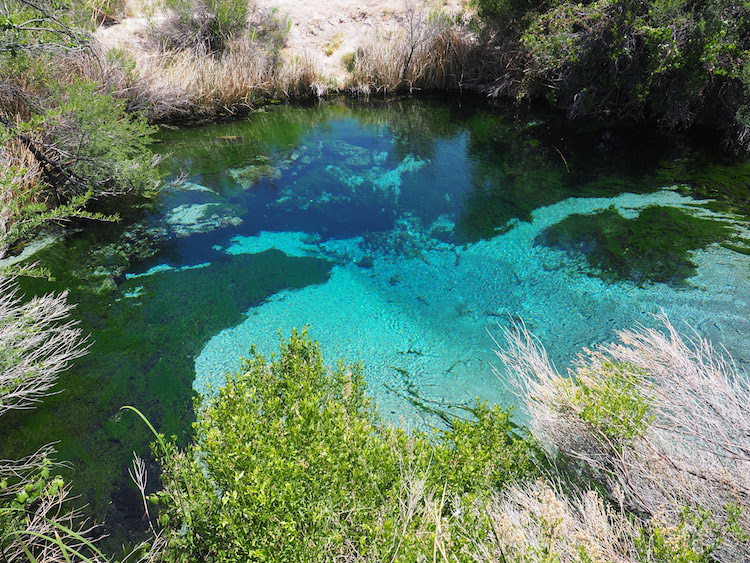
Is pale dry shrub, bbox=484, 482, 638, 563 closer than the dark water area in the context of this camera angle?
Yes

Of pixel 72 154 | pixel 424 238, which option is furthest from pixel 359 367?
pixel 72 154

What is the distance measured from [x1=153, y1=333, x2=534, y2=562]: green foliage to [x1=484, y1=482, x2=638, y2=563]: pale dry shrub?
11 centimetres

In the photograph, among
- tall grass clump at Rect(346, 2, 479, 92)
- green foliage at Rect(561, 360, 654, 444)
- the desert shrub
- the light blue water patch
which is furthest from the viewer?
tall grass clump at Rect(346, 2, 479, 92)

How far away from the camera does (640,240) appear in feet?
19.6

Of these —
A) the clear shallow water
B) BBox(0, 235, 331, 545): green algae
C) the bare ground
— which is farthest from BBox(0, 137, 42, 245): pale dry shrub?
the bare ground

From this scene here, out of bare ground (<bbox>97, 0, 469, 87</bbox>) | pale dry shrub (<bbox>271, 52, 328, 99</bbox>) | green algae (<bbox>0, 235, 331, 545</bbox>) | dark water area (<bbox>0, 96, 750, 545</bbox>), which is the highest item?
bare ground (<bbox>97, 0, 469, 87</bbox>)

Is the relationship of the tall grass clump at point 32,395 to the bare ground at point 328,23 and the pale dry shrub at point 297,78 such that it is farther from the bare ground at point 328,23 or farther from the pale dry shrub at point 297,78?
the bare ground at point 328,23

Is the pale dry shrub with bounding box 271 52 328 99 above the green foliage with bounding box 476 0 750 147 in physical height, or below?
below

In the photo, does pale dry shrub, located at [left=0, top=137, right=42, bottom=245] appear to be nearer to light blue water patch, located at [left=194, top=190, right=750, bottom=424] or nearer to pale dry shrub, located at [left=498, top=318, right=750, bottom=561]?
light blue water patch, located at [left=194, top=190, right=750, bottom=424]

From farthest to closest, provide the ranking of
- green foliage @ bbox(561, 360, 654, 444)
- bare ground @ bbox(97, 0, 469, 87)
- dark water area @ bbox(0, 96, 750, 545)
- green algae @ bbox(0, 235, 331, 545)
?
bare ground @ bbox(97, 0, 469, 87) < dark water area @ bbox(0, 96, 750, 545) < green algae @ bbox(0, 235, 331, 545) < green foliage @ bbox(561, 360, 654, 444)

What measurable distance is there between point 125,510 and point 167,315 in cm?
213

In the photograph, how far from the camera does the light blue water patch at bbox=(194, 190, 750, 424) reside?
4.28 m

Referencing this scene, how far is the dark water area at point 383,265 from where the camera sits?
4047 mm

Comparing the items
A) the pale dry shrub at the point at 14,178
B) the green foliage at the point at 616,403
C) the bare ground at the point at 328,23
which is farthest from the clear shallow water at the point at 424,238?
the bare ground at the point at 328,23
